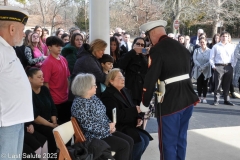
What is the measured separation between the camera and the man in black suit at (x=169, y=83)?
327 centimetres

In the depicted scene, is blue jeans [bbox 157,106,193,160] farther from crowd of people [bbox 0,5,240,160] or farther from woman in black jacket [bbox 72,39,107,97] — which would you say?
woman in black jacket [bbox 72,39,107,97]

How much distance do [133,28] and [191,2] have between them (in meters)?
5.01

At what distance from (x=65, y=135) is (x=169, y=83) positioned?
119 centimetres

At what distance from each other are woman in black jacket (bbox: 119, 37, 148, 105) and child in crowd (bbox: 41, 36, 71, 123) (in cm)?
99

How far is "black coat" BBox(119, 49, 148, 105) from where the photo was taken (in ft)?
15.8

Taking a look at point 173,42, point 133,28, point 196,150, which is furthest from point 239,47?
point 133,28

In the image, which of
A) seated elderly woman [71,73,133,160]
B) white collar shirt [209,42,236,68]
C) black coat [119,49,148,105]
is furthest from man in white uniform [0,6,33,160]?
white collar shirt [209,42,236,68]

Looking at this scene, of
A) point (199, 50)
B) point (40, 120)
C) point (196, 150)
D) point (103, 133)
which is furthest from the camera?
point (199, 50)

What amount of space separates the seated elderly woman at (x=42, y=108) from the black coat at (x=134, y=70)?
55.7 inches

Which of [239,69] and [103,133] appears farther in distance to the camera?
[239,69]

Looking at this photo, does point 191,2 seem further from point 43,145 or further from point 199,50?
point 43,145

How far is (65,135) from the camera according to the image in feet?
9.74

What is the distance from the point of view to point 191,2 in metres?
24.2

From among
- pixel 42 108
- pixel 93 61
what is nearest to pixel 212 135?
pixel 93 61
